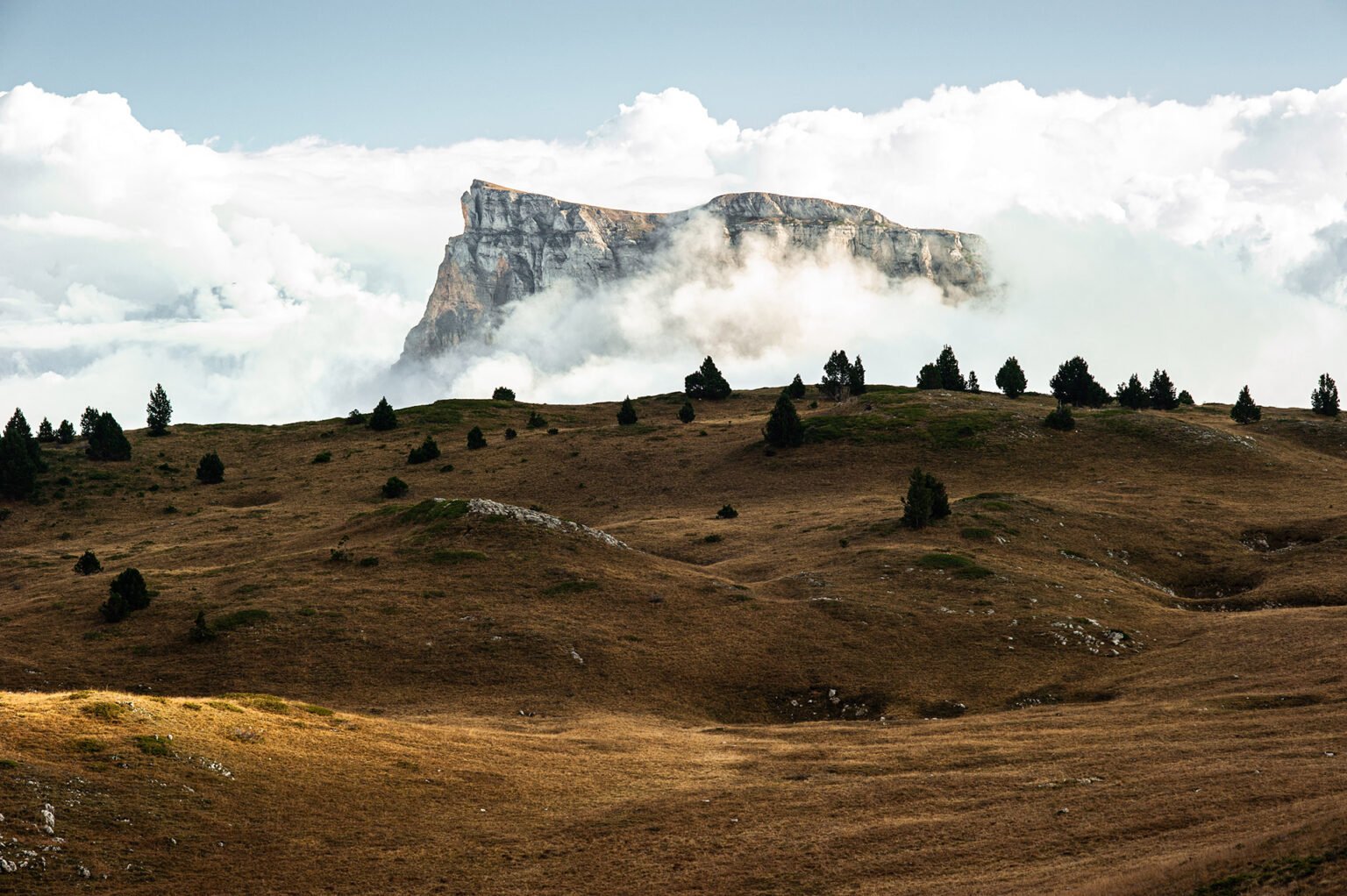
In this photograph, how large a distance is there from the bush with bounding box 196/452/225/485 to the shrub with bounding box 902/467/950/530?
67.9m

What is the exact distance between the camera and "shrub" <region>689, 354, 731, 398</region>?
443 ft

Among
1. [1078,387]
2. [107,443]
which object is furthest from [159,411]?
[1078,387]

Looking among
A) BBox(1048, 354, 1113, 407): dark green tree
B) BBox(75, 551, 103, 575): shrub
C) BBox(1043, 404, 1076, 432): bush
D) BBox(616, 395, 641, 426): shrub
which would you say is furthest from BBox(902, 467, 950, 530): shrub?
BBox(1048, 354, 1113, 407): dark green tree

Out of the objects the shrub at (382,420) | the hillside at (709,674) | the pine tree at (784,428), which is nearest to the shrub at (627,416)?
the hillside at (709,674)

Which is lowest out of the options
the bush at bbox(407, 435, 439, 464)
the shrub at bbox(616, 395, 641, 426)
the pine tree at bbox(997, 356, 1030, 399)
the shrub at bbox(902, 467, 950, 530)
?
the shrub at bbox(902, 467, 950, 530)

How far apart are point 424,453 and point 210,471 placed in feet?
68.2

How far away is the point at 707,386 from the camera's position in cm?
13525

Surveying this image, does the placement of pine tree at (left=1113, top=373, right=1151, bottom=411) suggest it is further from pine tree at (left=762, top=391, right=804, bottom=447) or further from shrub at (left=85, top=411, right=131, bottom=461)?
shrub at (left=85, top=411, right=131, bottom=461)

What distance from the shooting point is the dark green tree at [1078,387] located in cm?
Result: 12400

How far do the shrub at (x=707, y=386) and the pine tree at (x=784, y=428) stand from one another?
36.7 metres

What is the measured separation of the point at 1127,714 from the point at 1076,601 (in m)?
17.9

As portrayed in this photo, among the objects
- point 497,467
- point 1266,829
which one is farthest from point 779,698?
point 497,467

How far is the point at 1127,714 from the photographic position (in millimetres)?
36094

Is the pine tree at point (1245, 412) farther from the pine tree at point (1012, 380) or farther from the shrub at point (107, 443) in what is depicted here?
the shrub at point (107, 443)
